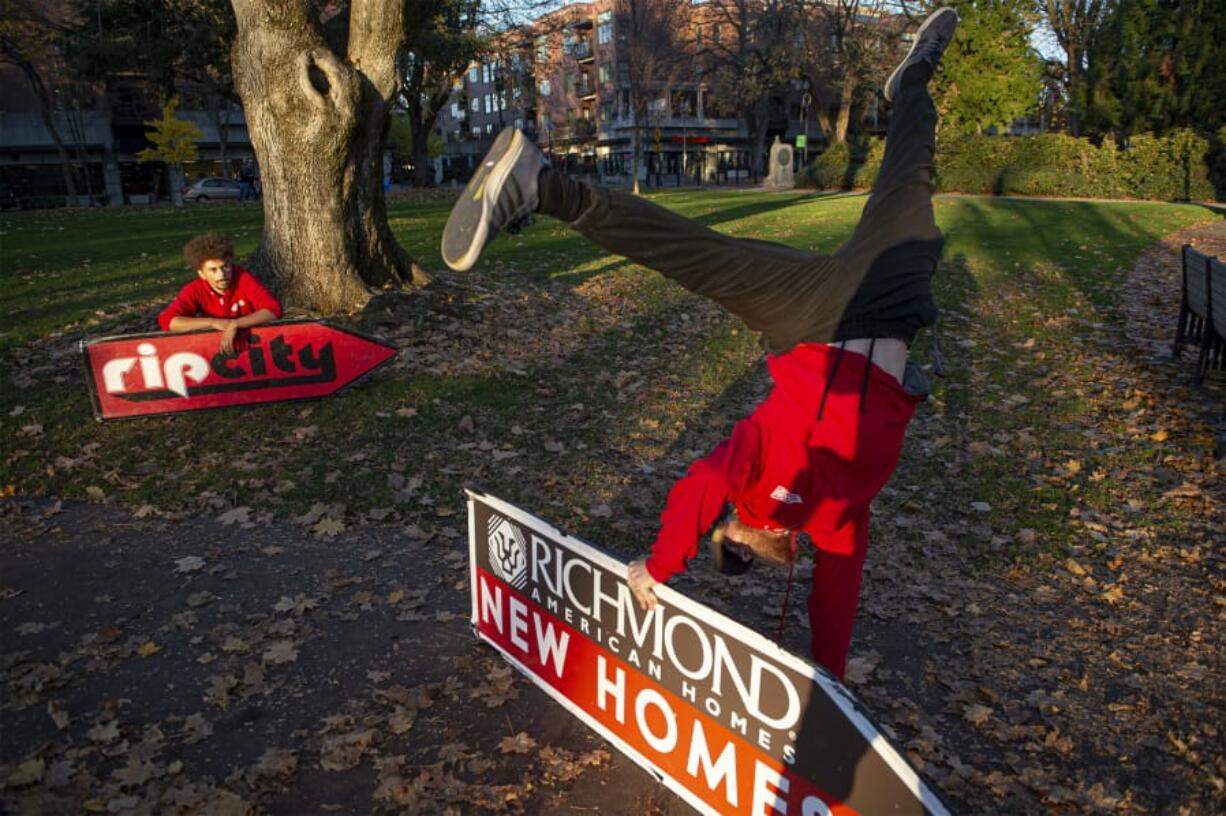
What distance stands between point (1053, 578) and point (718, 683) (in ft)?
10.6

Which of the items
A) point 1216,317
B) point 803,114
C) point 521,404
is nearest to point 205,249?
point 521,404

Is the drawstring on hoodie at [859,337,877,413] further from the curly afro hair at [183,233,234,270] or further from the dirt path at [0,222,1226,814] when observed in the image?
the curly afro hair at [183,233,234,270]

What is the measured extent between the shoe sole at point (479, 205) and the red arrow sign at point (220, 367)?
4.48 metres

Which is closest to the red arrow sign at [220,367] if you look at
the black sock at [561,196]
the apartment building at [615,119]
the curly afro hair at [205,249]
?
the curly afro hair at [205,249]

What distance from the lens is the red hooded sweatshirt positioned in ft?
8.64

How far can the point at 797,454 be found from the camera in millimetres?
2648

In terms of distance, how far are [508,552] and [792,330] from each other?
161 cm

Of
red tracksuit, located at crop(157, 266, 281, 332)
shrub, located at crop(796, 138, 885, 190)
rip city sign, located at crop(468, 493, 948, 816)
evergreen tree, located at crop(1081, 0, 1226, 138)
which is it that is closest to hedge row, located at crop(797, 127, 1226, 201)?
evergreen tree, located at crop(1081, 0, 1226, 138)

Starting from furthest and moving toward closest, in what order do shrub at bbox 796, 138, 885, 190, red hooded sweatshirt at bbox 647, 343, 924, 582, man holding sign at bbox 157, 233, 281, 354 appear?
shrub at bbox 796, 138, 885, 190, man holding sign at bbox 157, 233, 281, 354, red hooded sweatshirt at bbox 647, 343, 924, 582

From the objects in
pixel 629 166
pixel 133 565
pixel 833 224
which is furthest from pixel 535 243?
pixel 629 166

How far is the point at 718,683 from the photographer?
2.69 m

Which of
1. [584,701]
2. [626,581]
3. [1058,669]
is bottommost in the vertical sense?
[1058,669]

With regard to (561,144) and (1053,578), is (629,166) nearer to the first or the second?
(561,144)

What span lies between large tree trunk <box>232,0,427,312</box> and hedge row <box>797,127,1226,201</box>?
89.3 ft
